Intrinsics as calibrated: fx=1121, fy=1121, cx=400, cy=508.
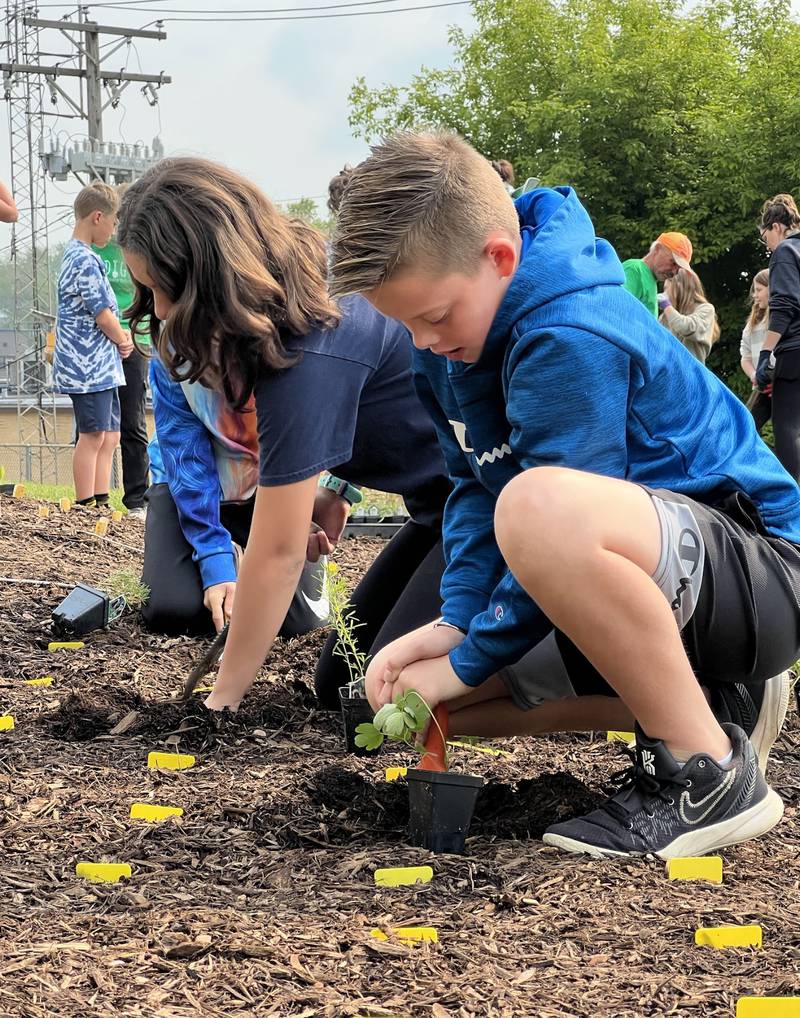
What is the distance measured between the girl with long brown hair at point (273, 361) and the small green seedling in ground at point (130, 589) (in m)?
1.33

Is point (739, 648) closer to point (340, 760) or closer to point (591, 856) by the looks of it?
point (591, 856)

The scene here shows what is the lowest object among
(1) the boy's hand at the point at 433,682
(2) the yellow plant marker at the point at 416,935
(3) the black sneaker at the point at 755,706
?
(2) the yellow plant marker at the point at 416,935

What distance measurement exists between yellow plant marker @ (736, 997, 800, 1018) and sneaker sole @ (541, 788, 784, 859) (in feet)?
1.84

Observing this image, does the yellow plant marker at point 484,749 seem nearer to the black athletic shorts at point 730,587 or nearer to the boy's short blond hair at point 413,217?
the black athletic shorts at point 730,587

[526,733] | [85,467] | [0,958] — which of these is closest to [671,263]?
[85,467]

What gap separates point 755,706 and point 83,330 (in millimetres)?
5819

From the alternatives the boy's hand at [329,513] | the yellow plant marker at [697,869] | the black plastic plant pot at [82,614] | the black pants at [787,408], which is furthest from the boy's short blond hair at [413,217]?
the black pants at [787,408]

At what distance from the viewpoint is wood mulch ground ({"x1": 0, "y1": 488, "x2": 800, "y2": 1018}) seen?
149 centimetres

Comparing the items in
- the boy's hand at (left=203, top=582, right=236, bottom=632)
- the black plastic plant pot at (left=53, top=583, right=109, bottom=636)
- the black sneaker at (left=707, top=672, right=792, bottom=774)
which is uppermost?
the black sneaker at (left=707, top=672, right=792, bottom=774)

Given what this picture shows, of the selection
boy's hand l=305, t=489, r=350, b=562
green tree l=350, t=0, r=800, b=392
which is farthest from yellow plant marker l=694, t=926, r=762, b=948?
green tree l=350, t=0, r=800, b=392

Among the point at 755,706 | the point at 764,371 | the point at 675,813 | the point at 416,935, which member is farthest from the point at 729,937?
the point at 764,371

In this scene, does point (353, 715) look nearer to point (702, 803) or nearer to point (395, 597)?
point (395, 597)

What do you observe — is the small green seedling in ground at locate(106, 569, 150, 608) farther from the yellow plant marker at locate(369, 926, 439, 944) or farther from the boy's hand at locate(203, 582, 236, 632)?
the yellow plant marker at locate(369, 926, 439, 944)

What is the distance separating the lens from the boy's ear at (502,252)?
1953 millimetres
